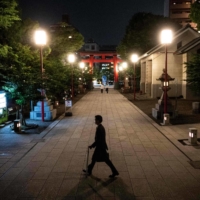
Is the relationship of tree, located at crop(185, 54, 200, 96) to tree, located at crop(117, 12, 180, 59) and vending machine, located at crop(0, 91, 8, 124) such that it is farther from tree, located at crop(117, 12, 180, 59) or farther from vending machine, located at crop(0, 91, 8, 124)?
tree, located at crop(117, 12, 180, 59)

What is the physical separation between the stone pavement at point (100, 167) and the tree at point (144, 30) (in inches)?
1245

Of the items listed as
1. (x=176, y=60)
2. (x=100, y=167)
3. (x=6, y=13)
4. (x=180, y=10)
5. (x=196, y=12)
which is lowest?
(x=100, y=167)

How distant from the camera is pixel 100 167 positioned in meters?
8.08

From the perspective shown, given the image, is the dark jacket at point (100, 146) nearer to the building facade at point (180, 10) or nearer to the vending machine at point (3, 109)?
the vending machine at point (3, 109)

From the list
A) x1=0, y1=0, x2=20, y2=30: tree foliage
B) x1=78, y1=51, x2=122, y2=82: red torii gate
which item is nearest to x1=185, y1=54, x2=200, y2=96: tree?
x1=0, y1=0, x2=20, y2=30: tree foliage

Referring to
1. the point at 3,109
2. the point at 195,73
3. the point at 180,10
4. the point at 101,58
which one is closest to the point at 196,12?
the point at 195,73

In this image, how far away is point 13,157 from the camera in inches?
363

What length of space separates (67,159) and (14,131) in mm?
5489

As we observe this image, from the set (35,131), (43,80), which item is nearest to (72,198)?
(35,131)

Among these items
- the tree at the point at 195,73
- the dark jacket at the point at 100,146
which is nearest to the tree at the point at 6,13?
the tree at the point at 195,73

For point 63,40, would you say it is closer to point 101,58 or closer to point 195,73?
point 195,73

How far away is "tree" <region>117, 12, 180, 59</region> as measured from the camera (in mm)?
42594

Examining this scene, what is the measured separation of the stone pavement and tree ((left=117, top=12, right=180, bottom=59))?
3162cm

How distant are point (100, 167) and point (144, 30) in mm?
38316
